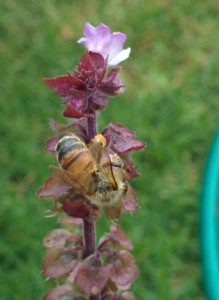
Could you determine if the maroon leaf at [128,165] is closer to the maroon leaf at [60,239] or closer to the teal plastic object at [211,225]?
the maroon leaf at [60,239]

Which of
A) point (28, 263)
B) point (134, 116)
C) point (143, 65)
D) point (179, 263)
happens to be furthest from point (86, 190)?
point (143, 65)

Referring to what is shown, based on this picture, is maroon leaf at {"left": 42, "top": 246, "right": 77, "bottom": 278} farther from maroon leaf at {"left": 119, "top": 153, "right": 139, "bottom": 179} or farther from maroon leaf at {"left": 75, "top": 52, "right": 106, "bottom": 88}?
maroon leaf at {"left": 75, "top": 52, "right": 106, "bottom": 88}

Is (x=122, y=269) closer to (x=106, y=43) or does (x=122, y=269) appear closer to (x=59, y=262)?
(x=59, y=262)

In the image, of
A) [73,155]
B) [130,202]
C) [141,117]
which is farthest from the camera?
[141,117]

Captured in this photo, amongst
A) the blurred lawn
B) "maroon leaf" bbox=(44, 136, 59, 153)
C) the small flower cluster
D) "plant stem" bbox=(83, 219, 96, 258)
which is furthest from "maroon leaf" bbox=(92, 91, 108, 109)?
the blurred lawn

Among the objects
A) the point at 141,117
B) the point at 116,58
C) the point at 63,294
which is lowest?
the point at 63,294

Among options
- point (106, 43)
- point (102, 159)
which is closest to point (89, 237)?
point (102, 159)
